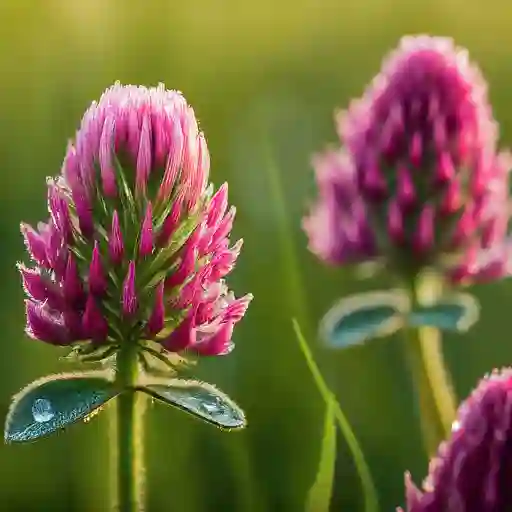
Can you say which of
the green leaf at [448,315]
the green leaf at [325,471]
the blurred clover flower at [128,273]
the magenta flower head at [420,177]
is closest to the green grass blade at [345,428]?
the green leaf at [325,471]

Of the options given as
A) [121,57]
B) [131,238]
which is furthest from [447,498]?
[121,57]

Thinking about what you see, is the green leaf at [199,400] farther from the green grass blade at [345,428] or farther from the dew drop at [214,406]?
the green grass blade at [345,428]

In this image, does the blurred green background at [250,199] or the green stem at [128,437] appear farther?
the blurred green background at [250,199]

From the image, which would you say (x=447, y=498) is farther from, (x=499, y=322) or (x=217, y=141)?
(x=217, y=141)

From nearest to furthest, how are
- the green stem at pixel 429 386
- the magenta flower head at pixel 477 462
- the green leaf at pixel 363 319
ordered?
the magenta flower head at pixel 477 462 < the green stem at pixel 429 386 < the green leaf at pixel 363 319

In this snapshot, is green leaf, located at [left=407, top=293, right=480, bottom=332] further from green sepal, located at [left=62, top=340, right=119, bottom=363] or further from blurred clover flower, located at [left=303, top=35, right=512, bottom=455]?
green sepal, located at [left=62, top=340, right=119, bottom=363]

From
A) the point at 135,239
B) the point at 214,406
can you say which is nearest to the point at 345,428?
the point at 214,406

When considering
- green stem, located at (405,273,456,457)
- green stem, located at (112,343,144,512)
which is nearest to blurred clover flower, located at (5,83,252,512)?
green stem, located at (112,343,144,512)
